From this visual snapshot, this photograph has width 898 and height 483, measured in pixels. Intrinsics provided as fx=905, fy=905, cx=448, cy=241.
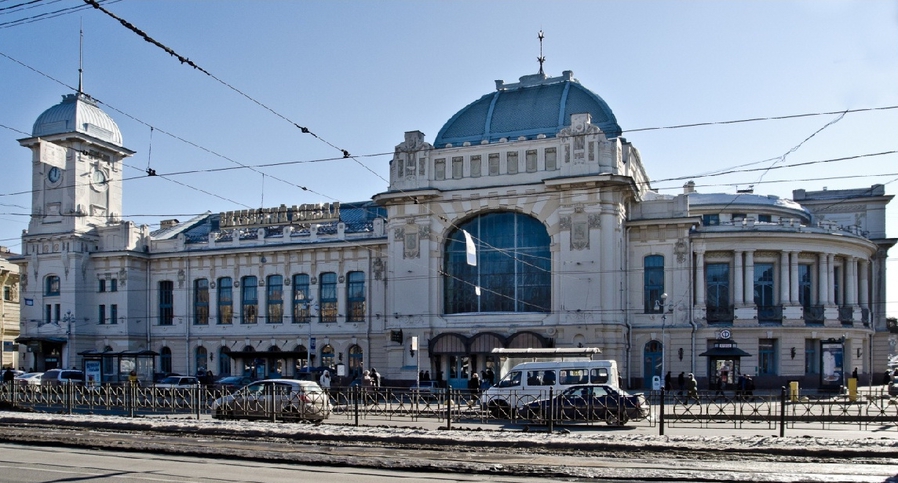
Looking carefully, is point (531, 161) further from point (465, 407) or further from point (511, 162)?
point (465, 407)

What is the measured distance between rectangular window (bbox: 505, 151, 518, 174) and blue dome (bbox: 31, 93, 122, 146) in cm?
3178

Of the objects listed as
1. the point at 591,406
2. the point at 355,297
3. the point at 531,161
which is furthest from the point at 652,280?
the point at 591,406

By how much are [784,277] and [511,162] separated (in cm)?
1632

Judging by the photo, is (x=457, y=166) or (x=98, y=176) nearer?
(x=457, y=166)

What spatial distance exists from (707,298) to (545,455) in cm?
3332

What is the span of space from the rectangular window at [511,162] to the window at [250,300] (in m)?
20.2

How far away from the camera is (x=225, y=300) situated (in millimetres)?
60719

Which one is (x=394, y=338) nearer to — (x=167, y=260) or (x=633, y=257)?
(x=633, y=257)

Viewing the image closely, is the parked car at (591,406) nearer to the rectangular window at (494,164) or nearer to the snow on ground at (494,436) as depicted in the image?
the snow on ground at (494,436)

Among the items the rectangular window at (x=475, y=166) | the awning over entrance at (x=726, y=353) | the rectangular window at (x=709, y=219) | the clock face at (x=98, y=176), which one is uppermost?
the clock face at (x=98, y=176)

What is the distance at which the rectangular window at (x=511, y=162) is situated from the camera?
162 feet

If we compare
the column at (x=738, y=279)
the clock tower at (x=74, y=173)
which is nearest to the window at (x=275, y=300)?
the clock tower at (x=74, y=173)

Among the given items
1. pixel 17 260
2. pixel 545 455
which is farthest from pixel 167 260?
pixel 545 455

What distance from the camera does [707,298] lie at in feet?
165
